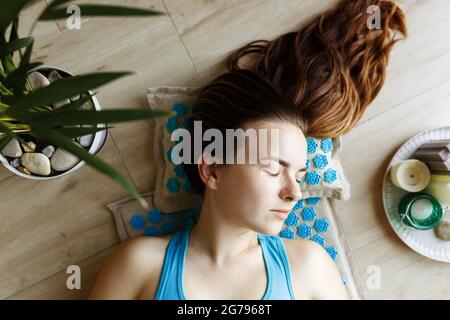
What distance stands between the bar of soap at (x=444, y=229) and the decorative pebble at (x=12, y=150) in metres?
1.45

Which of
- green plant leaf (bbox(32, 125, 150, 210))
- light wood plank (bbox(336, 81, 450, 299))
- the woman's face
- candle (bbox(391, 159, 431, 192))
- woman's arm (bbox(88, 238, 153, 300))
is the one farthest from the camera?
light wood plank (bbox(336, 81, 450, 299))

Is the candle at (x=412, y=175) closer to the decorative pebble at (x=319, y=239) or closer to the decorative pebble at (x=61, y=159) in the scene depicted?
the decorative pebble at (x=319, y=239)

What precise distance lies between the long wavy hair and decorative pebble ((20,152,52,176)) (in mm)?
454

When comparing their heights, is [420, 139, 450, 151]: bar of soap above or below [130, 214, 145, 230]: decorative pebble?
above

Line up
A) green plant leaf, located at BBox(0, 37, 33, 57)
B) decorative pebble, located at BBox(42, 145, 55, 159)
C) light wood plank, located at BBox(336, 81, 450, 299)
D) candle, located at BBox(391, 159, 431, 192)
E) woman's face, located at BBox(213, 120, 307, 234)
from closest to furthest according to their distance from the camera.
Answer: green plant leaf, located at BBox(0, 37, 33, 57)
woman's face, located at BBox(213, 120, 307, 234)
decorative pebble, located at BBox(42, 145, 55, 159)
candle, located at BBox(391, 159, 431, 192)
light wood plank, located at BBox(336, 81, 450, 299)

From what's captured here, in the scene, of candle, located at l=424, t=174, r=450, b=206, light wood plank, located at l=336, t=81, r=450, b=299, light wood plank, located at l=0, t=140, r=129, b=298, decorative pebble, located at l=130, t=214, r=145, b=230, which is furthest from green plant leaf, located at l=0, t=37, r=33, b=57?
candle, located at l=424, t=174, r=450, b=206

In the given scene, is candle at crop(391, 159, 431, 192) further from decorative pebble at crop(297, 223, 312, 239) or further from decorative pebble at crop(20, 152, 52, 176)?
decorative pebble at crop(20, 152, 52, 176)

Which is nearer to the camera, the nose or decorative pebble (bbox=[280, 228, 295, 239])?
the nose

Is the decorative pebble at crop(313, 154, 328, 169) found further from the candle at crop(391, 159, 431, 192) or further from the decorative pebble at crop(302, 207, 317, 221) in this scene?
the candle at crop(391, 159, 431, 192)

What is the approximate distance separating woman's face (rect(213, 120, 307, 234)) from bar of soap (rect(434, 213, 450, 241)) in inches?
26.8

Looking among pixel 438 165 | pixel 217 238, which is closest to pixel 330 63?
pixel 438 165

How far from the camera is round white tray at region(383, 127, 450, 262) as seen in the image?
1.54m

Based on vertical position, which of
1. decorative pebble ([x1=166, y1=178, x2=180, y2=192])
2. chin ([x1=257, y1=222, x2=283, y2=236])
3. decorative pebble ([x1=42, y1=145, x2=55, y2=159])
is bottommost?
chin ([x1=257, y1=222, x2=283, y2=236])

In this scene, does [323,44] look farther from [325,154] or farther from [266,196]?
[266,196]
